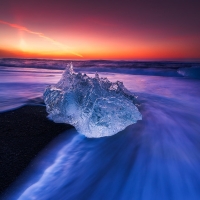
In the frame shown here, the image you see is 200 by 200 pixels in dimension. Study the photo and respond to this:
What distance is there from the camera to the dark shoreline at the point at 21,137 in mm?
2035

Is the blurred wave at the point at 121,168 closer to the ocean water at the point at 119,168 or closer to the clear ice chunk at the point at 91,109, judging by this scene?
the ocean water at the point at 119,168

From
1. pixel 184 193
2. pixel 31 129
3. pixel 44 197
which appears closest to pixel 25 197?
pixel 44 197

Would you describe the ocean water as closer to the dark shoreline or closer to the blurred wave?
the blurred wave

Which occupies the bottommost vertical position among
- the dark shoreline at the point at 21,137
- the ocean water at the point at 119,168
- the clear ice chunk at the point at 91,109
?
the ocean water at the point at 119,168

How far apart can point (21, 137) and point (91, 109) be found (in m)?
1.15

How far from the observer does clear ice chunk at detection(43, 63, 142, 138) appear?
2.94 meters

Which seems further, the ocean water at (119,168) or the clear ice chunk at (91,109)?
the clear ice chunk at (91,109)

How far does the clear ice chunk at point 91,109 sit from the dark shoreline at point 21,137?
0.82 feet

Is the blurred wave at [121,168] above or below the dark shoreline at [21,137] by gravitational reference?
below

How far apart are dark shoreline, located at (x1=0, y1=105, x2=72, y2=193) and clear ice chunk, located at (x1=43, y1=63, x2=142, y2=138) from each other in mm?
250

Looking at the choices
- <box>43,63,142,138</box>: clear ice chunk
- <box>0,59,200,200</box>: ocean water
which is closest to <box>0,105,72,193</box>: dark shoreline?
<box>0,59,200,200</box>: ocean water

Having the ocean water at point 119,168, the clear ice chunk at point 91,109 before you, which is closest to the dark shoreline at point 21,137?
the ocean water at point 119,168

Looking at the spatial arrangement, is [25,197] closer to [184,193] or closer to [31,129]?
[31,129]

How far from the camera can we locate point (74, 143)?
283cm
